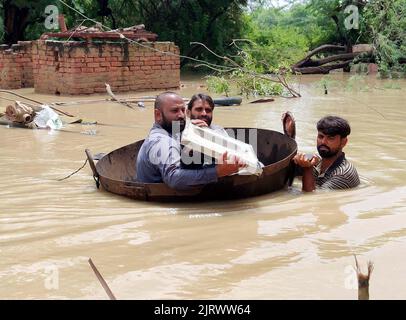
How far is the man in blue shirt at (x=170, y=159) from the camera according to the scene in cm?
455

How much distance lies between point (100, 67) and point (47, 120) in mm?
4365

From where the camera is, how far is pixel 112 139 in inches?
325

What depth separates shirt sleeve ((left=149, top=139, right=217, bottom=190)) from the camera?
15.1 feet

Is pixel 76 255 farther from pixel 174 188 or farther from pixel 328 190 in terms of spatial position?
pixel 328 190

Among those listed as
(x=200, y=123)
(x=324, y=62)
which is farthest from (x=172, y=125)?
(x=324, y=62)

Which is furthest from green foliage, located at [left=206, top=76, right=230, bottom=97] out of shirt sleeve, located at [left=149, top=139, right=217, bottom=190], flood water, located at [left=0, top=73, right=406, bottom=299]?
shirt sleeve, located at [left=149, top=139, right=217, bottom=190]

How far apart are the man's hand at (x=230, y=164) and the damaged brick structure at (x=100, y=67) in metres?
8.43

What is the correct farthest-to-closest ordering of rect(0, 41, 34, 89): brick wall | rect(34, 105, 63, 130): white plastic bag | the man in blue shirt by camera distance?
rect(0, 41, 34, 89): brick wall → rect(34, 105, 63, 130): white plastic bag → the man in blue shirt

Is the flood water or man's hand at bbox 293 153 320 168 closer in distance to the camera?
the flood water

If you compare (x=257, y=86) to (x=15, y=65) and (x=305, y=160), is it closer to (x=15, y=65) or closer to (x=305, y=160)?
(x=15, y=65)

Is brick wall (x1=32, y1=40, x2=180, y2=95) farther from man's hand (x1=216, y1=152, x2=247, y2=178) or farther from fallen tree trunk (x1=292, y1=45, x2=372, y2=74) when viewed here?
man's hand (x1=216, y1=152, x2=247, y2=178)

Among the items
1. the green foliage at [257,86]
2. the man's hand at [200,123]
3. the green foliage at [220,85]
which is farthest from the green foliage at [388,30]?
the man's hand at [200,123]

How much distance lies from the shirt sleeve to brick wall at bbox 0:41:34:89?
11.9m

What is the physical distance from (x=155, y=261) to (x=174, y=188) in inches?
45.6
